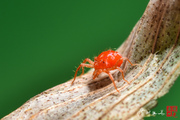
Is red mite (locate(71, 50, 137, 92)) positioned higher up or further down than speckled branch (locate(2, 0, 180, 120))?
higher up

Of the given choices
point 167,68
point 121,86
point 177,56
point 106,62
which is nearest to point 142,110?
point 121,86

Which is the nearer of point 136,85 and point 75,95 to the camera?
point 136,85

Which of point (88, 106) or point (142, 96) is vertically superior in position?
point (88, 106)

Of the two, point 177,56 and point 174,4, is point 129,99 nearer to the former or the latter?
point 177,56

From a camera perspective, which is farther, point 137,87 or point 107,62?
point 107,62

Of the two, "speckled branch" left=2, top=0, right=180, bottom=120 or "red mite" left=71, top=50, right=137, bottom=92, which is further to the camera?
"red mite" left=71, top=50, right=137, bottom=92

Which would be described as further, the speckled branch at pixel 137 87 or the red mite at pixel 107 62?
the red mite at pixel 107 62

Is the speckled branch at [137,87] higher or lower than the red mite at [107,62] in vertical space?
lower

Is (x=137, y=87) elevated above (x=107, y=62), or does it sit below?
below
